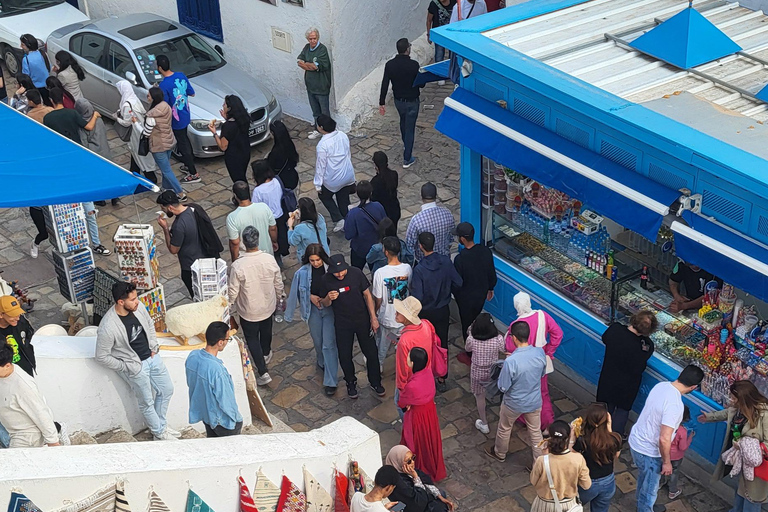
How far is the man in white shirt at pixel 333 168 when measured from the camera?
1063cm

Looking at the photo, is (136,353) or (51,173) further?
(51,173)

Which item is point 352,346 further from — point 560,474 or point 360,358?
point 560,474

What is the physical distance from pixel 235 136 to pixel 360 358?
3468 mm

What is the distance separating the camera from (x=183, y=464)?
6379 millimetres

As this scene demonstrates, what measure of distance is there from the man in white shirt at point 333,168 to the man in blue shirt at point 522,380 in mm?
3891

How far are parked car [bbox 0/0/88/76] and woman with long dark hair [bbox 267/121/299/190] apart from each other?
673 centimetres

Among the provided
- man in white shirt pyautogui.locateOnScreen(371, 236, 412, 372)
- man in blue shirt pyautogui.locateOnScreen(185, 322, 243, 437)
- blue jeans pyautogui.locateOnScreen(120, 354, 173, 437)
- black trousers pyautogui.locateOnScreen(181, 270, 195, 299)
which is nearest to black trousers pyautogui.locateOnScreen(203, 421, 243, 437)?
man in blue shirt pyautogui.locateOnScreen(185, 322, 243, 437)

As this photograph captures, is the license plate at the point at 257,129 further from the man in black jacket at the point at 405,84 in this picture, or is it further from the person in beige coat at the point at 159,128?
the man in black jacket at the point at 405,84

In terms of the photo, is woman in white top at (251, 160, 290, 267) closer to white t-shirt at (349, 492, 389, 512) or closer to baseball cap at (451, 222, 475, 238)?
baseball cap at (451, 222, 475, 238)

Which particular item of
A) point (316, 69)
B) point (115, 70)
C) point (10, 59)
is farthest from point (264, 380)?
point (10, 59)

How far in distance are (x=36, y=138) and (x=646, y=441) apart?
605 centimetres

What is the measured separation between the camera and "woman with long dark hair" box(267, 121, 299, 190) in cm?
1045

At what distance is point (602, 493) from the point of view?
273 inches

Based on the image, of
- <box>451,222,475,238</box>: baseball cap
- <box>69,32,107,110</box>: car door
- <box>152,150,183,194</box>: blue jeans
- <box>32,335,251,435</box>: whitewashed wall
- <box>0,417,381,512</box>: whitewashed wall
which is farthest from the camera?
<box>69,32,107,110</box>: car door
